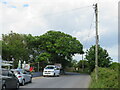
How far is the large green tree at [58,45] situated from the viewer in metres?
43.0

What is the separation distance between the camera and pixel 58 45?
42.7 metres

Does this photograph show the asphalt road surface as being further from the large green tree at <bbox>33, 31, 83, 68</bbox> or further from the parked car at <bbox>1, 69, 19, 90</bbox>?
the large green tree at <bbox>33, 31, 83, 68</bbox>

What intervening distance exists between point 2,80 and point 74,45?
108 ft

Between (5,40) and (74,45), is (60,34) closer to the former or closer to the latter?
(74,45)

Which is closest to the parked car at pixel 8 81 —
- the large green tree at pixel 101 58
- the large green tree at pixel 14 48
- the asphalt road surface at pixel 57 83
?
the asphalt road surface at pixel 57 83

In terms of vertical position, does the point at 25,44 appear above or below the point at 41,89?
above

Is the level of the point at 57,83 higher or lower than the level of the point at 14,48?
lower

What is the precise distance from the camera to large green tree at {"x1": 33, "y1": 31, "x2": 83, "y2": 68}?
4297cm

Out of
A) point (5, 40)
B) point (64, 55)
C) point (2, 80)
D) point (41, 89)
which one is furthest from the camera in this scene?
point (5, 40)

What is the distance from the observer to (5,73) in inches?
536

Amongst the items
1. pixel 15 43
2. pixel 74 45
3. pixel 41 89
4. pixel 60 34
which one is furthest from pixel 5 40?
pixel 41 89

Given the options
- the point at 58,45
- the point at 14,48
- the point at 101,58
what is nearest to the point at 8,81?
the point at 58,45

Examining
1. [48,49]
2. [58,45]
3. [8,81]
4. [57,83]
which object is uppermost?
[58,45]

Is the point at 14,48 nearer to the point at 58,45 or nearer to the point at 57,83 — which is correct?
the point at 58,45
